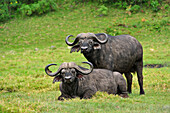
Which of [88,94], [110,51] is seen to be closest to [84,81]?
[88,94]

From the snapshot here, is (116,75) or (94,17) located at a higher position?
(94,17)

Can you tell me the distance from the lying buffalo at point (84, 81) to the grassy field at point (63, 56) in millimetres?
Answer: 431

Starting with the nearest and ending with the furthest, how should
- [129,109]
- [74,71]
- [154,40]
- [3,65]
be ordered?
[129,109]
[74,71]
[3,65]
[154,40]

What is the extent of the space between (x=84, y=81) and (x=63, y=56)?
12.5 meters

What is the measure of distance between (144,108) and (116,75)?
2.41 metres

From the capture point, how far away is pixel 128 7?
32.0 meters

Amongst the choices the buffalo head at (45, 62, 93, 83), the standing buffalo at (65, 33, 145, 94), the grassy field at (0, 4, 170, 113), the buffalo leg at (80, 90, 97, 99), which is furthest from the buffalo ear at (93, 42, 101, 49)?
the grassy field at (0, 4, 170, 113)

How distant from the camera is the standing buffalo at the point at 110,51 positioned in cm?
976

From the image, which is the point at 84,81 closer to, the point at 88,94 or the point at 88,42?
the point at 88,94

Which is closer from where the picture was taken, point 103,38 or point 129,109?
point 129,109

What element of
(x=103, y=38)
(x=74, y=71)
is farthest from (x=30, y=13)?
(x=74, y=71)

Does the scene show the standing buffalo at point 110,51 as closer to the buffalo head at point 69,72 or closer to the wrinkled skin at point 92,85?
the wrinkled skin at point 92,85

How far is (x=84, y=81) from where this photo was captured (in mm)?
8820

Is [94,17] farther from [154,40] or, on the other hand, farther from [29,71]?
[29,71]
